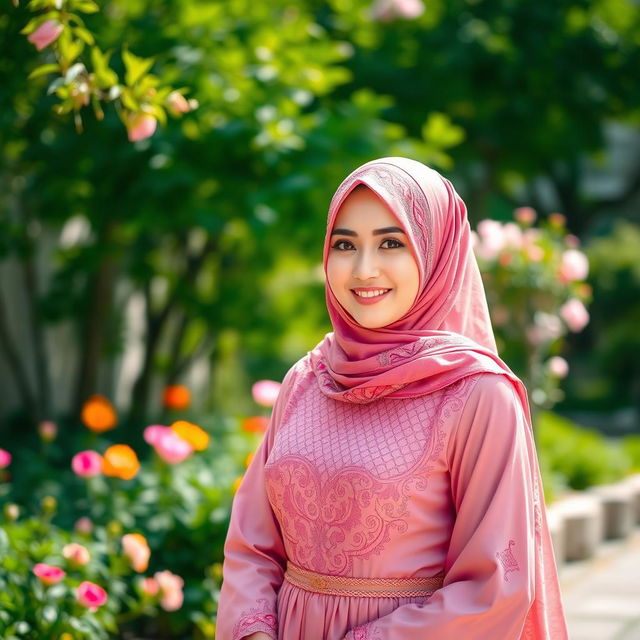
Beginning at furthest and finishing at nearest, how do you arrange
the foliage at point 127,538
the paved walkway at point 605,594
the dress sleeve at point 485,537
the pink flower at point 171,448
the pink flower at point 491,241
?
1. the pink flower at point 491,241
2. the paved walkway at point 605,594
3. the pink flower at point 171,448
4. the foliage at point 127,538
5. the dress sleeve at point 485,537

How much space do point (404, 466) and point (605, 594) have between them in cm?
360

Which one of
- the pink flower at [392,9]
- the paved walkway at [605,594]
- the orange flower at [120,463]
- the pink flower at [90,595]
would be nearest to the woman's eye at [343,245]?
the pink flower at [90,595]

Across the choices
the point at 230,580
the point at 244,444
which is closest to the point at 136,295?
the point at 244,444

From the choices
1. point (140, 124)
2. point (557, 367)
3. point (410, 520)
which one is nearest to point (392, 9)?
point (557, 367)

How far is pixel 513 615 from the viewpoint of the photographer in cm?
185

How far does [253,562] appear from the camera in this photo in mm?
2186

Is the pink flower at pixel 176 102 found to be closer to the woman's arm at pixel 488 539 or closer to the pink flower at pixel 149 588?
the woman's arm at pixel 488 539

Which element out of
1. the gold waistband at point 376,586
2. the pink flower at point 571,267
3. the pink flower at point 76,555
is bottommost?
the pink flower at point 571,267

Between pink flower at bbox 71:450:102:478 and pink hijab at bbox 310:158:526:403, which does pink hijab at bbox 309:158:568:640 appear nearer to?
pink hijab at bbox 310:158:526:403

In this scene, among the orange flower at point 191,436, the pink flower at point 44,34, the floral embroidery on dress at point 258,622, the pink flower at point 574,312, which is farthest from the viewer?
the pink flower at point 574,312

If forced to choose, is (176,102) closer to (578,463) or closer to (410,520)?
(410,520)

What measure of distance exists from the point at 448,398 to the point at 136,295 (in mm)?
6428

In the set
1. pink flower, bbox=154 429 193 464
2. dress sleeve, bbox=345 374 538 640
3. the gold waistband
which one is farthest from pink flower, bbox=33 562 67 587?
dress sleeve, bbox=345 374 538 640

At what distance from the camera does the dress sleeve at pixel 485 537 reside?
184cm
